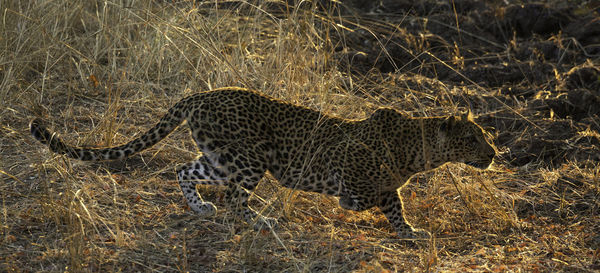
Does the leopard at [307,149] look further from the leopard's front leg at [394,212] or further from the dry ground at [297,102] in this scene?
the dry ground at [297,102]

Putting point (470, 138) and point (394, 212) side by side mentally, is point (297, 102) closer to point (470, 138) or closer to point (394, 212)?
point (394, 212)

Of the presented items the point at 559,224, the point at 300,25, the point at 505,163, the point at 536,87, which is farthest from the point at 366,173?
the point at 536,87

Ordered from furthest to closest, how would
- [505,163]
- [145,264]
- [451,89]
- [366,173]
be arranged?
[451,89] → [505,163] → [366,173] → [145,264]

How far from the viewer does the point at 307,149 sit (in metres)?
6.34

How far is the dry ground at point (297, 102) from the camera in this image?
561cm

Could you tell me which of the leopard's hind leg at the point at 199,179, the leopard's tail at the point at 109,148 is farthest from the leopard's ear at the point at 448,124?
the leopard's tail at the point at 109,148

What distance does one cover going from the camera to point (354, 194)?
625cm

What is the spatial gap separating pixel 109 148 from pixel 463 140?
249cm

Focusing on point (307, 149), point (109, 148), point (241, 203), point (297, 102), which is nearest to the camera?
point (109, 148)

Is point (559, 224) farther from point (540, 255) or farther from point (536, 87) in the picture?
point (536, 87)

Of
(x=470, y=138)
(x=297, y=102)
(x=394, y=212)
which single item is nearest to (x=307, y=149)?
(x=394, y=212)

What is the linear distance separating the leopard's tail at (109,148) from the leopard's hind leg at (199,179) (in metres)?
0.38

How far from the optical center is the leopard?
241 inches

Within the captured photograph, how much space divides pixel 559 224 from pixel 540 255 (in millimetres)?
788
